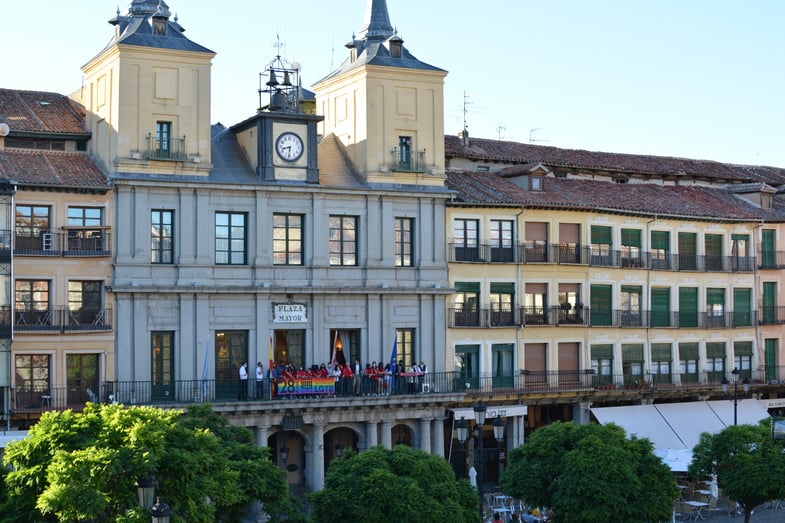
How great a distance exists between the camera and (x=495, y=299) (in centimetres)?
5591

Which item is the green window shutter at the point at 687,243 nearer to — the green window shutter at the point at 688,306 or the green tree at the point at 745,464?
the green window shutter at the point at 688,306

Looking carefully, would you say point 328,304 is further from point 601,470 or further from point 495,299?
point 601,470

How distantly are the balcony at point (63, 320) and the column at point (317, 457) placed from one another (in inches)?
336

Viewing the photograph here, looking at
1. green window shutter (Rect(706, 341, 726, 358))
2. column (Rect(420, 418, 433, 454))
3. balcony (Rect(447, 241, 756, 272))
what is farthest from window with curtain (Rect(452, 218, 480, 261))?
green window shutter (Rect(706, 341, 726, 358))

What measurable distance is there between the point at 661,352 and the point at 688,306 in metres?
2.61

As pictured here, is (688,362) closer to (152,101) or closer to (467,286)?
(467,286)

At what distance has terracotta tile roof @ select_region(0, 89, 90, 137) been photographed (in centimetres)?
5003

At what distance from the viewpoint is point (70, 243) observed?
47750 millimetres

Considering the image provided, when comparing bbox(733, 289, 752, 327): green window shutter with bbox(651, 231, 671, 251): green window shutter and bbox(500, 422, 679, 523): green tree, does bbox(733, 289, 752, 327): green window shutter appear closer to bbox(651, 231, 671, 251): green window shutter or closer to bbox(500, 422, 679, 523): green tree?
bbox(651, 231, 671, 251): green window shutter

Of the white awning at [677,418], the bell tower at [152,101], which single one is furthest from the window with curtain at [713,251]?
the bell tower at [152,101]

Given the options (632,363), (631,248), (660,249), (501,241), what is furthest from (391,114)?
(632,363)

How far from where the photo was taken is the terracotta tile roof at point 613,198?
56219 mm

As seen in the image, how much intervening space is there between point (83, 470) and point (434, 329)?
24571 mm

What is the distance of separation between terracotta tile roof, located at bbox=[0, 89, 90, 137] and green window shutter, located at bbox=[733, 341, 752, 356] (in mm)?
30438
